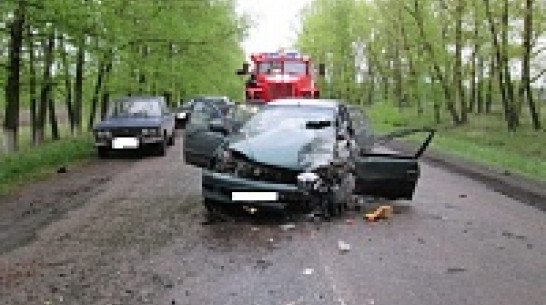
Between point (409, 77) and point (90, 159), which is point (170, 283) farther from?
point (409, 77)

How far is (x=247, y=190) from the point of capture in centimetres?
962

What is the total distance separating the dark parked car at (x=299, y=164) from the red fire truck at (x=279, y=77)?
16412mm

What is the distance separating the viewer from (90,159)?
20250 millimetres

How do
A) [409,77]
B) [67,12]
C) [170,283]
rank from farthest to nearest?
1. [409,77]
2. [67,12]
3. [170,283]

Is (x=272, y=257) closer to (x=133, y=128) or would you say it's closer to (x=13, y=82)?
(x=133, y=128)

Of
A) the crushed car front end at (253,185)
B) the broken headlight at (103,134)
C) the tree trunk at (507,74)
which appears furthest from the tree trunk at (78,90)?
the crushed car front end at (253,185)

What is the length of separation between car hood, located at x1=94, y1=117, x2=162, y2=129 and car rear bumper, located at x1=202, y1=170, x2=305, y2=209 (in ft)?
35.3

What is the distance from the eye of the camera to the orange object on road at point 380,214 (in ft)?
33.6

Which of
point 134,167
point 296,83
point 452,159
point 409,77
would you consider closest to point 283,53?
point 296,83

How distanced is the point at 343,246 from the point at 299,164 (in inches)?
68.2

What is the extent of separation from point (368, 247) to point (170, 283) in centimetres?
256

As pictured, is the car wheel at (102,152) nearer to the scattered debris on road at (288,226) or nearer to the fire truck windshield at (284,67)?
the fire truck windshield at (284,67)

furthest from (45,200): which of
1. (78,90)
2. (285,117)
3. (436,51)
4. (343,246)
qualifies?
(436,51)

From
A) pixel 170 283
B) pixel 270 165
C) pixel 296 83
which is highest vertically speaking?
pixel 296 83
